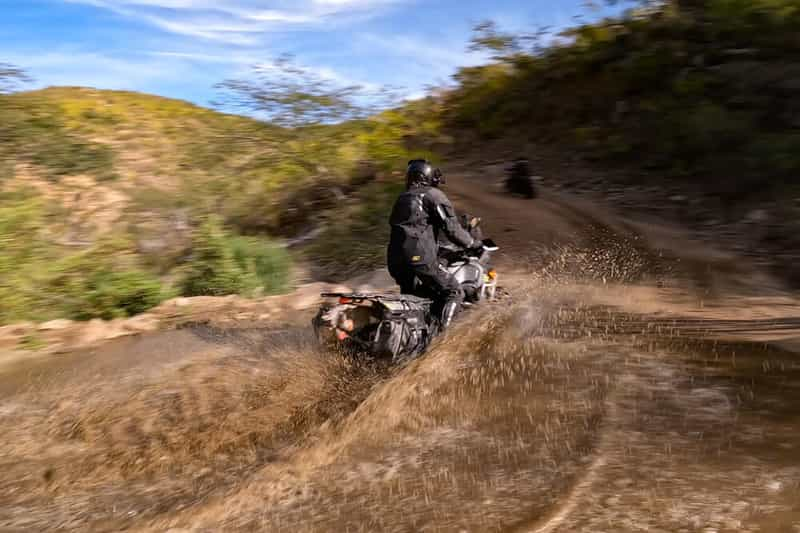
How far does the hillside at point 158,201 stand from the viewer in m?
9.35

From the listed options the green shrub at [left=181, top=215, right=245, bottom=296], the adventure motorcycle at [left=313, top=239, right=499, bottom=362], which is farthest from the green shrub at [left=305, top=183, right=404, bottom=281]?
the adventure motorcycle at [left=313, top=239, right=499, bottom=362]

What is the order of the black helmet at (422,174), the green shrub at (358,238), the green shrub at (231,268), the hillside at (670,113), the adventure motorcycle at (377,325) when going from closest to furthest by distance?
the adventure motorcycle at (377,325)
the black helmet at (422,174)
the green shrub at (231,268)
the green shrub at (358,238)
the hillside at (670,113)

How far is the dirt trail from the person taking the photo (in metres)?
3.66

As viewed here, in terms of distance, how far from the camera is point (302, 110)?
14.6 m

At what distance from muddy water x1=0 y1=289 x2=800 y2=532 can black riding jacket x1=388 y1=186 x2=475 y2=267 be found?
2.61 ft

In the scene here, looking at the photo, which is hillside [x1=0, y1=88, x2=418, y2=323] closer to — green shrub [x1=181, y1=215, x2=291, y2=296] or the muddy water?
green shrub [x1=181, y1=215, x2=291, y2=296]

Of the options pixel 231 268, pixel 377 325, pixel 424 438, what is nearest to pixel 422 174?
pixel 377 325

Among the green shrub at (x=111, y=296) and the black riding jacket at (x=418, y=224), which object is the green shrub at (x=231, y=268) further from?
the black riding jacket at (x=418, y=224)

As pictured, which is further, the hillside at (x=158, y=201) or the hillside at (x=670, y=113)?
the hillside at (x=670, y=113)

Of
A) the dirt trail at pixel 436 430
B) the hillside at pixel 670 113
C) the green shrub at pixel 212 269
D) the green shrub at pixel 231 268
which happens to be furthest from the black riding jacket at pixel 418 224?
the hillside at pixel 670 113

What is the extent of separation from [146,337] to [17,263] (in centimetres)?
233

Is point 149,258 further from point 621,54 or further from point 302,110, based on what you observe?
point 621,54

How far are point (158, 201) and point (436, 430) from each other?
9.80 meters

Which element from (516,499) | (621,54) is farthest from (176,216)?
(621,54)
